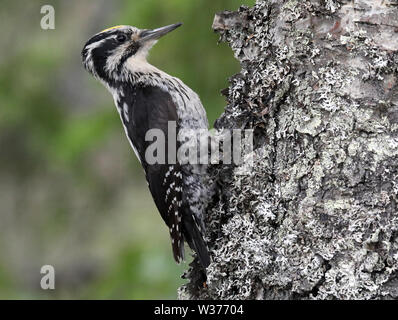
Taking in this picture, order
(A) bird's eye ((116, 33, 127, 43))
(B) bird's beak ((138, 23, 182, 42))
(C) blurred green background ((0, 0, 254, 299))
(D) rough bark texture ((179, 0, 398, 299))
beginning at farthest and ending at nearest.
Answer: (C) blurred green background ((0, 0, 254, 299))
(A) bird's eye ((116, 33, 127, 43))
(B) bird's beak ((138, 23, 182, 42))
(D) rough bark texture ((179, 0, 398, 299))

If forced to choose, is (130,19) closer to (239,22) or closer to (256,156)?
(239,22)

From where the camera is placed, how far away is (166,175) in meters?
3.88

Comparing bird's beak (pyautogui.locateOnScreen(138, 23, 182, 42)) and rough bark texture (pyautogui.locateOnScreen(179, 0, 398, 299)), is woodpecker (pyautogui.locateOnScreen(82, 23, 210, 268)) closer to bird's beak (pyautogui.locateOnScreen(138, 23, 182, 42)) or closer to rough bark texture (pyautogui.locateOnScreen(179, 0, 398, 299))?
bird's beak (pyautogui.locateOnScreen(138, 23, 182, 42))

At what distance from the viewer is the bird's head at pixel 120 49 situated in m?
4.38

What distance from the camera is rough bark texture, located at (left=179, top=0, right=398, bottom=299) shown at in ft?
8.62

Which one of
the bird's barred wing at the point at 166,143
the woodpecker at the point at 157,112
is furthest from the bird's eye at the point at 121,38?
the bird's barred wing at the point at 166,143

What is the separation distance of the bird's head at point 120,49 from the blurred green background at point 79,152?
0.44m

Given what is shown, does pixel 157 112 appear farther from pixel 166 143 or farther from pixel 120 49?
pixel 120 49

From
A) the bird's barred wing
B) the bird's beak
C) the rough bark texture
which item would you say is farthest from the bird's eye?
the rough bark texture

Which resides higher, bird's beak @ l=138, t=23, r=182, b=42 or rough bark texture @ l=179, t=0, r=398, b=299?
bird's beak @ l=138, t=23, r=182, b=42

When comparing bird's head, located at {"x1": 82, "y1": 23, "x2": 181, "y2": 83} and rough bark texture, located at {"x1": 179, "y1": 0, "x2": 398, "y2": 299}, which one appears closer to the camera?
rough bark texture, located at {"x1": 179, "y1": 0, "x2": 398, "y2": 299}

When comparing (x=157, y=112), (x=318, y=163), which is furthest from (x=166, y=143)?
(x=318, y=163)

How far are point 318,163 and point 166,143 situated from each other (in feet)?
4.55

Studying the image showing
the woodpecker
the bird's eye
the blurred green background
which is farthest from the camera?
the blurred green background
